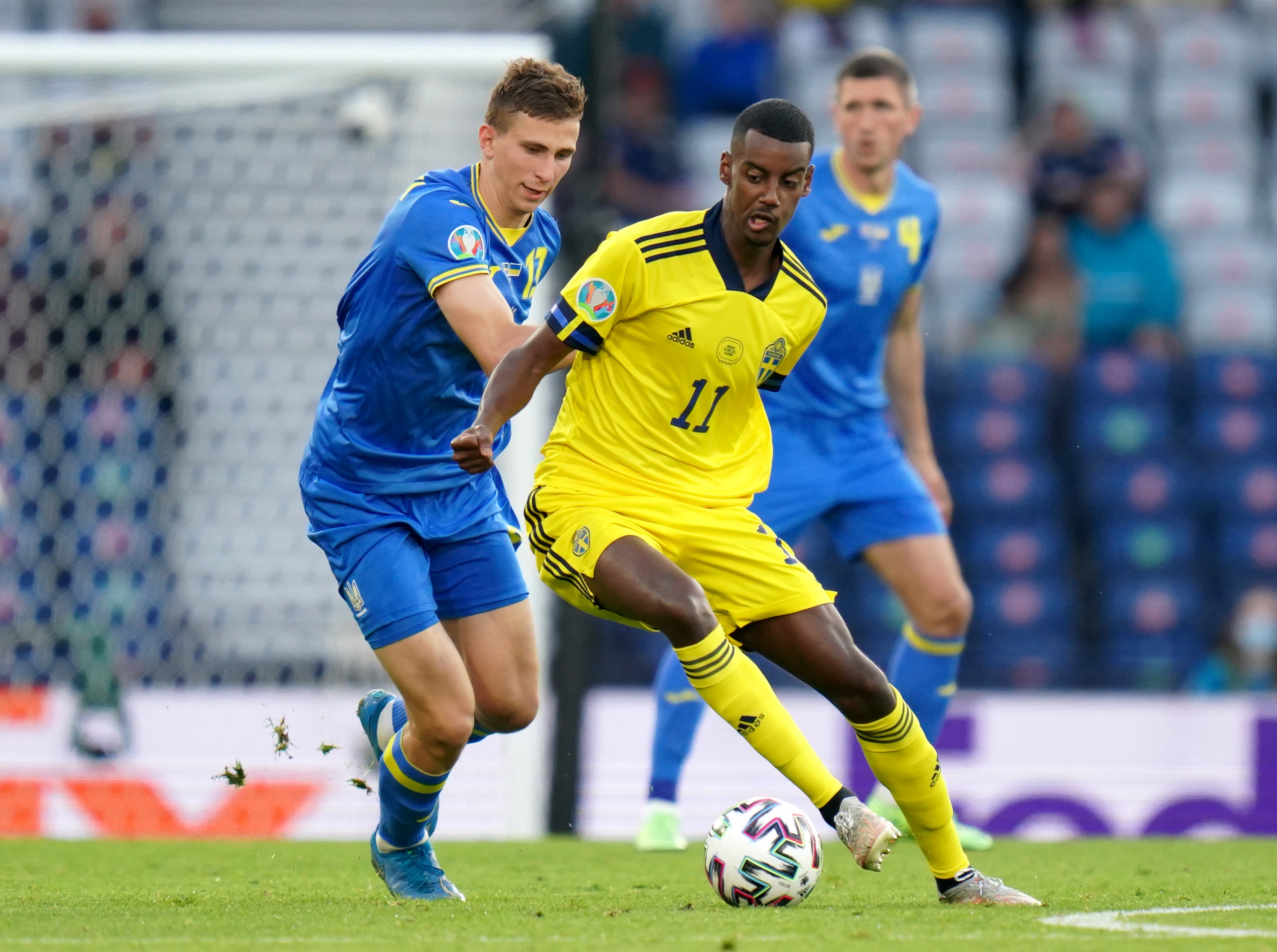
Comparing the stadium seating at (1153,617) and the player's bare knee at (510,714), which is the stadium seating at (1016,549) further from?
the player's bare knee at (510,714)

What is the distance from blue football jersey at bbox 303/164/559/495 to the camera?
440 centimetres

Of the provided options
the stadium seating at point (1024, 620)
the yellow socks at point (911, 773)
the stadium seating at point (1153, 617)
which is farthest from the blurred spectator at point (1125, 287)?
the yellow socks at point (911, 773)


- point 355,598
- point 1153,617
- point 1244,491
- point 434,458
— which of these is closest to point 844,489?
point 434,458

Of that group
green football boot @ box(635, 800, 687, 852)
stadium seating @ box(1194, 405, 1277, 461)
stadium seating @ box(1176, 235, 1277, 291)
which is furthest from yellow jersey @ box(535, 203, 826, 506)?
stadium seating @ box(1176, 235, 1277, 291)

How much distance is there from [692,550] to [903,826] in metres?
2.66

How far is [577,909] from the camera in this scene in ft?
14.2

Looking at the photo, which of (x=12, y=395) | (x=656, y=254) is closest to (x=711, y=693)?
(x=656, y=254)

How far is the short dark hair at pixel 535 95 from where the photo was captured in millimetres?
4418

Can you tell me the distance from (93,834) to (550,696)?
2.02 metres

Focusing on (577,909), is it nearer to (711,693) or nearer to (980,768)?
(711,693)

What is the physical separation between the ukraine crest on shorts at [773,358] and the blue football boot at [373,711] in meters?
1.48

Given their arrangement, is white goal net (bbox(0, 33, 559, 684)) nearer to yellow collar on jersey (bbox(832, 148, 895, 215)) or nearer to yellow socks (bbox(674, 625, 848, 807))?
yellow collar on jersey (bbox(832, 148, 895, 215))

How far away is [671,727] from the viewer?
614 centimetres

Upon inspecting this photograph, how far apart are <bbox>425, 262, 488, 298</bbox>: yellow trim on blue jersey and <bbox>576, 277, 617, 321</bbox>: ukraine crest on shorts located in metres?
0.28
